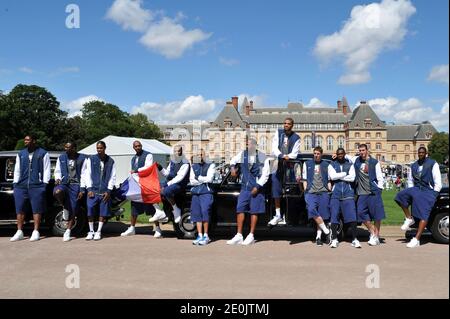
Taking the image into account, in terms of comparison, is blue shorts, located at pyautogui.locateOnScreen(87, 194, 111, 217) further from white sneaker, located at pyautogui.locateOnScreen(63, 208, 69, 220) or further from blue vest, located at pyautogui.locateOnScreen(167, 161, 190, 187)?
blue vest, located at pyautogui.locateOnScreen(167, 161, 190, 187)

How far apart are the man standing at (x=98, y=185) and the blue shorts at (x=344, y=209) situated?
5181mm

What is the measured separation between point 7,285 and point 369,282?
5.08m

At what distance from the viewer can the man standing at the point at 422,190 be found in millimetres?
8930

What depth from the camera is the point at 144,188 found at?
1045 centimetres

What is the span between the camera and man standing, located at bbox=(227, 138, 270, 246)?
927 cm

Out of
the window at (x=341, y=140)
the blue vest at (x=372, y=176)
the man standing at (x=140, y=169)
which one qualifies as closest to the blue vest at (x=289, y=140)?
the blue vest at (x=372, y=176)

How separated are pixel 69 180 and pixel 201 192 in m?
3.19

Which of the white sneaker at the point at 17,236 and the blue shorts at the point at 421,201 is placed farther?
the white sneaker at the point at 17,236

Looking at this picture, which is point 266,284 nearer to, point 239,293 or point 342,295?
point 239,293

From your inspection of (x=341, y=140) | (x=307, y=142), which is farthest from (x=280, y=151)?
(x=341, y=140)

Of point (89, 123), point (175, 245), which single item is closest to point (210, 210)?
point (175, 245)

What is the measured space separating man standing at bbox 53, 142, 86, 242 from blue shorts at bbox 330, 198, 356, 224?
579 centimetres

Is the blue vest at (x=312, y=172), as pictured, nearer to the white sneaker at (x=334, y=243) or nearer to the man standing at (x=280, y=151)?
the man standing at (x=280, y=151)

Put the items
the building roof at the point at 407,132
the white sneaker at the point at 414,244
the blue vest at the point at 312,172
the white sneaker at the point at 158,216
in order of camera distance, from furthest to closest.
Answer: the building roof at the point at 407,132 → the white sneaker at the point at 158,216 → the blue vest at the point at 312,172 → the white sneaker at the point at 414,244
